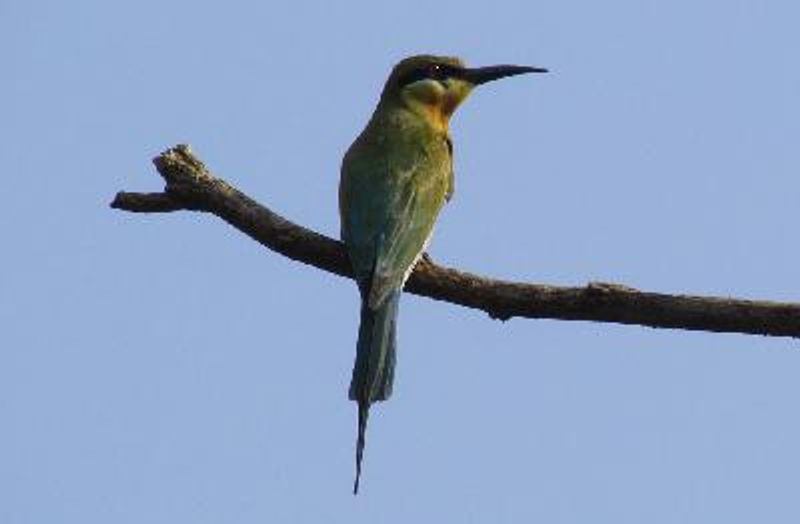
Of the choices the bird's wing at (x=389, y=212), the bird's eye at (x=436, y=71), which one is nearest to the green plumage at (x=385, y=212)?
the bird's wing at (x=389, y=212)

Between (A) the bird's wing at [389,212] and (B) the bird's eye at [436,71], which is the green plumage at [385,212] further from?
(B) the bird's eye at [436,71]

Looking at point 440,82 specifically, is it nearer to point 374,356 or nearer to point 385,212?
point 385,212

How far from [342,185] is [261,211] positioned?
95 centimetres

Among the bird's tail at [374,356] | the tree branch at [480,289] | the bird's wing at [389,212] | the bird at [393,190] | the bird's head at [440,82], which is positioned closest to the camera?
the tree branch at [480,289]

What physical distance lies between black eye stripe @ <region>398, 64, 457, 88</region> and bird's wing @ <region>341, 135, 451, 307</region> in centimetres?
49

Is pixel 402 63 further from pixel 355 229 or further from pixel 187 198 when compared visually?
pixel 187 198

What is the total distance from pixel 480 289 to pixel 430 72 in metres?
1.99

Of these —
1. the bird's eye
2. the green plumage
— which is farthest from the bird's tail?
the bird's eye

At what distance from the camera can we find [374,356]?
13.3ft

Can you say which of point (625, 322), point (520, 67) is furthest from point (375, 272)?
point (520, 67)

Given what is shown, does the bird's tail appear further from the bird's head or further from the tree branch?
the bird's head

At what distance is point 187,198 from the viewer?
13.5 ft

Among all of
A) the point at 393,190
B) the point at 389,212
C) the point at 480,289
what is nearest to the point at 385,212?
the point at 389,212

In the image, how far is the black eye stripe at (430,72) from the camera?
5621 millimetres
